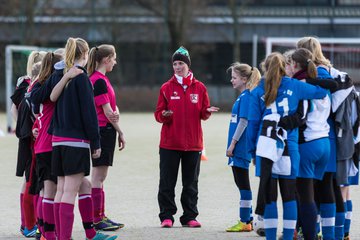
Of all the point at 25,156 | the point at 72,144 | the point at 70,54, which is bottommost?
the point at 25,156

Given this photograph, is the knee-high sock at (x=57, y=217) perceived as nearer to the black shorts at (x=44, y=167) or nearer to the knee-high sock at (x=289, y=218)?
the black shorts at (x=44, y=167)

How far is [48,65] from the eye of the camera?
8633 millimetres

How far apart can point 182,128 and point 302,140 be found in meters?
2.07

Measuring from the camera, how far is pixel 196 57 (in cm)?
4925

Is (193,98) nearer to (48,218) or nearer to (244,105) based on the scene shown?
(244,105)

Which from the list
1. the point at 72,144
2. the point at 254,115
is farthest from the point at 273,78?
the point at 72,144

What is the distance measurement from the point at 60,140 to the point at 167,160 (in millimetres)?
2239

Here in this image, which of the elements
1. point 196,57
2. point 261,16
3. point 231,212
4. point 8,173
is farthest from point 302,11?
point 231,212

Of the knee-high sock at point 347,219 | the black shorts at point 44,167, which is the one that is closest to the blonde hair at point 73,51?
the black shorts at point 44,167

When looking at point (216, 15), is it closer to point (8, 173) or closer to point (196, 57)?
point (196, 57)

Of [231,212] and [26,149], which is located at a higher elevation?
[26,149]

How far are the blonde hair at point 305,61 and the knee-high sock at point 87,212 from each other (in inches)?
83.1

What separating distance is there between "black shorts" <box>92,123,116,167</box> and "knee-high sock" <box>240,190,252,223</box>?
52.4 inches

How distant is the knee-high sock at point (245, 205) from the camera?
963cm
